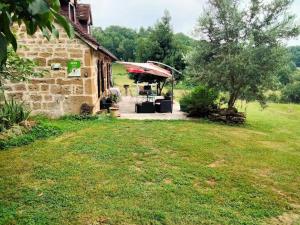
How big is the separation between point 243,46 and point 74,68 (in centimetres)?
722

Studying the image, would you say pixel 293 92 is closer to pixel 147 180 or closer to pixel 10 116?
pixel 10 116

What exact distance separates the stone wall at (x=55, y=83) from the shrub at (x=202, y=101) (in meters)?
4.85

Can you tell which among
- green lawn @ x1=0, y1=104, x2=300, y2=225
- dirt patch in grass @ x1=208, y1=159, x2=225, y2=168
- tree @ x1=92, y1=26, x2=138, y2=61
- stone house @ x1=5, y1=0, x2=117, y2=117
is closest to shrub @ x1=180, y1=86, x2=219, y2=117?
green lawn @ x1=0, y1=104, x2=300, y2=225

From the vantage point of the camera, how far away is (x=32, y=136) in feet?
32.6

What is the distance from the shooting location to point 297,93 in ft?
206

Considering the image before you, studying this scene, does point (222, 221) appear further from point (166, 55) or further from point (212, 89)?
point (166, 55)

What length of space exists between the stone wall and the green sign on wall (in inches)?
5.3

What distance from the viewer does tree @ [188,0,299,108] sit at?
46.2 feet

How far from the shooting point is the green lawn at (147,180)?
5320 mm

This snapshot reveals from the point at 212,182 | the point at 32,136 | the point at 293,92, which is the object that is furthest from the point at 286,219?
the point at 293,92

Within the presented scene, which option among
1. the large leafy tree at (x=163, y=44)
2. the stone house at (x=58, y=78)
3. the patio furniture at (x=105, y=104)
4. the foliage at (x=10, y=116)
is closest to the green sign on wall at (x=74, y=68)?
the stone house at (x=58, y=78)

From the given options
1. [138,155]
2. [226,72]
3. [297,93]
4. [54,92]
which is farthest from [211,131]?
[297,93]

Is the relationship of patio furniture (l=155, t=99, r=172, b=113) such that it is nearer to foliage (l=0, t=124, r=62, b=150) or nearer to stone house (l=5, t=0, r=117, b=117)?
stone house (l=5, t=0, r=117, b=117)

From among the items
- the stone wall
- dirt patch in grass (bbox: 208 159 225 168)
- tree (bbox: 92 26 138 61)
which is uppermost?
tree (bbox: 92 26 138 61)
